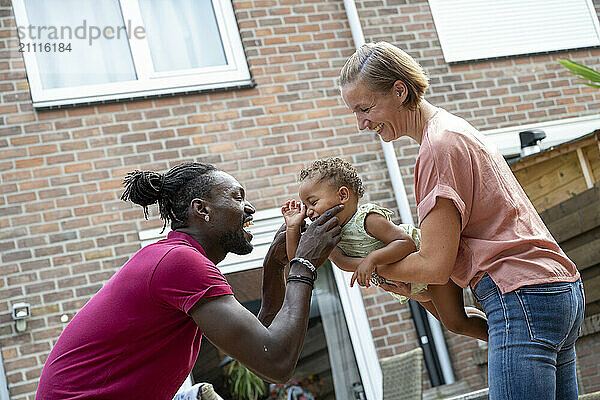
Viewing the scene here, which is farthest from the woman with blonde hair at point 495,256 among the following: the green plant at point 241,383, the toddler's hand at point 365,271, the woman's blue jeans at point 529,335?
the green plant at point 241,383

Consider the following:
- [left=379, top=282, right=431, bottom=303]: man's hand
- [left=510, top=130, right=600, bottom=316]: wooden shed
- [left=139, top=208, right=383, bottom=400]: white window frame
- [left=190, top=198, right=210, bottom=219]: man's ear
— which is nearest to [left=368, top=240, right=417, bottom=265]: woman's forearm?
[left=379, top=282, right=431, bottom=303]: man's hand

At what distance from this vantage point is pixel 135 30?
647 centimetres

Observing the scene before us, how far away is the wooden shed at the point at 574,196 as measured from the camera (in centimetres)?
528

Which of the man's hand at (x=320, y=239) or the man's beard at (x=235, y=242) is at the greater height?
the man's beard at (x=235, y=242)

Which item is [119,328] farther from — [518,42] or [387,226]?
[518,42]

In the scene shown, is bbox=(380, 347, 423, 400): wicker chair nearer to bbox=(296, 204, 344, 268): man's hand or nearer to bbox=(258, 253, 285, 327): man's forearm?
bbox=(258, 253, 285, 327): man's forearm

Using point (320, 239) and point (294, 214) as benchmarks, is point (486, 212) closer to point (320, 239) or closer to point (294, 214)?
point (320, 239)

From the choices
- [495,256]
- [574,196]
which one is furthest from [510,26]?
[495,256]

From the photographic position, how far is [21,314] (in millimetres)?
5484

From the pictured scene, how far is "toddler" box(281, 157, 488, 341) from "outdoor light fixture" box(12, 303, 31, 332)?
3.34 m

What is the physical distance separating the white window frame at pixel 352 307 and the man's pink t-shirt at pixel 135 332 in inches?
147

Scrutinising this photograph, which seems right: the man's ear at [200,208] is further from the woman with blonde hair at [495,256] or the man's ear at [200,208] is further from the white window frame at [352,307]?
the white window frame at [352,307]

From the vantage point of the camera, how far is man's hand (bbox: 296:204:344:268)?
98.3 inches

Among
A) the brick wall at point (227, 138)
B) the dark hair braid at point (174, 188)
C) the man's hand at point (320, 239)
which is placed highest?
the brick wall at point (227, 138)
